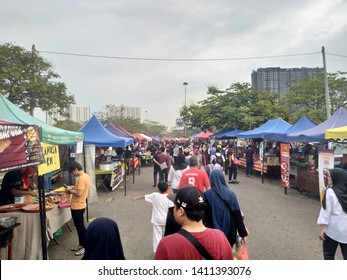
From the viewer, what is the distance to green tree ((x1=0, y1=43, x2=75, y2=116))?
15557 millimetres

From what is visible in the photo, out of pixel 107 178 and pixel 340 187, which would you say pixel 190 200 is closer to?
pixel 340 187

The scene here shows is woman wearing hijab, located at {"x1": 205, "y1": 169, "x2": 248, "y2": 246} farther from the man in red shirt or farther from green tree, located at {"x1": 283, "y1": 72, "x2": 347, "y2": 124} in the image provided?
green tree, located at {"x1": 283, "y1": 72, "x2": 347, "y2": 124}

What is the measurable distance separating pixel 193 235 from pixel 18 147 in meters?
2.69

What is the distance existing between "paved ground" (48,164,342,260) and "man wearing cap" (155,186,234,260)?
3.04 meters

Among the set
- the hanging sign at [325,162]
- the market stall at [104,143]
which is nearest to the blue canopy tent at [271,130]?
the hanging sign at [325,162]

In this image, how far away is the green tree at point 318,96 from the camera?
23.9 m

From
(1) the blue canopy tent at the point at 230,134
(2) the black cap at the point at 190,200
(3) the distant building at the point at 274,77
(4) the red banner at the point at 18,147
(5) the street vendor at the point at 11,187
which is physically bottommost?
(5) the street vendor at the point at 11,187

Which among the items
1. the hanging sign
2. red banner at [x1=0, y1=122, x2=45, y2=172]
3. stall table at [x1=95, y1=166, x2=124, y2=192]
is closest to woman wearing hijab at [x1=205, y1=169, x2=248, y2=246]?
red banner at [x1=0, y1=122, x2=45, y2=172]

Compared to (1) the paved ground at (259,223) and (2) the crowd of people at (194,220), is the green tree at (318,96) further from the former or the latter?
(2) the crowd of people at (194,220)

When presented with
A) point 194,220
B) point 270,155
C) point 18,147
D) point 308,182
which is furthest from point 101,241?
point 270,155

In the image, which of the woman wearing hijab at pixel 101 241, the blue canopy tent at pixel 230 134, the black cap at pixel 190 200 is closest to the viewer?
the black cap at pixel 190 200

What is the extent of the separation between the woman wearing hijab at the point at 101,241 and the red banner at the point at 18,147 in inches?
59.4

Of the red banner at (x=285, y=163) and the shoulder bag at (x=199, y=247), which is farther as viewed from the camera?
the red banner at (x=285, y=163)

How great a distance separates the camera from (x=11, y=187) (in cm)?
532
